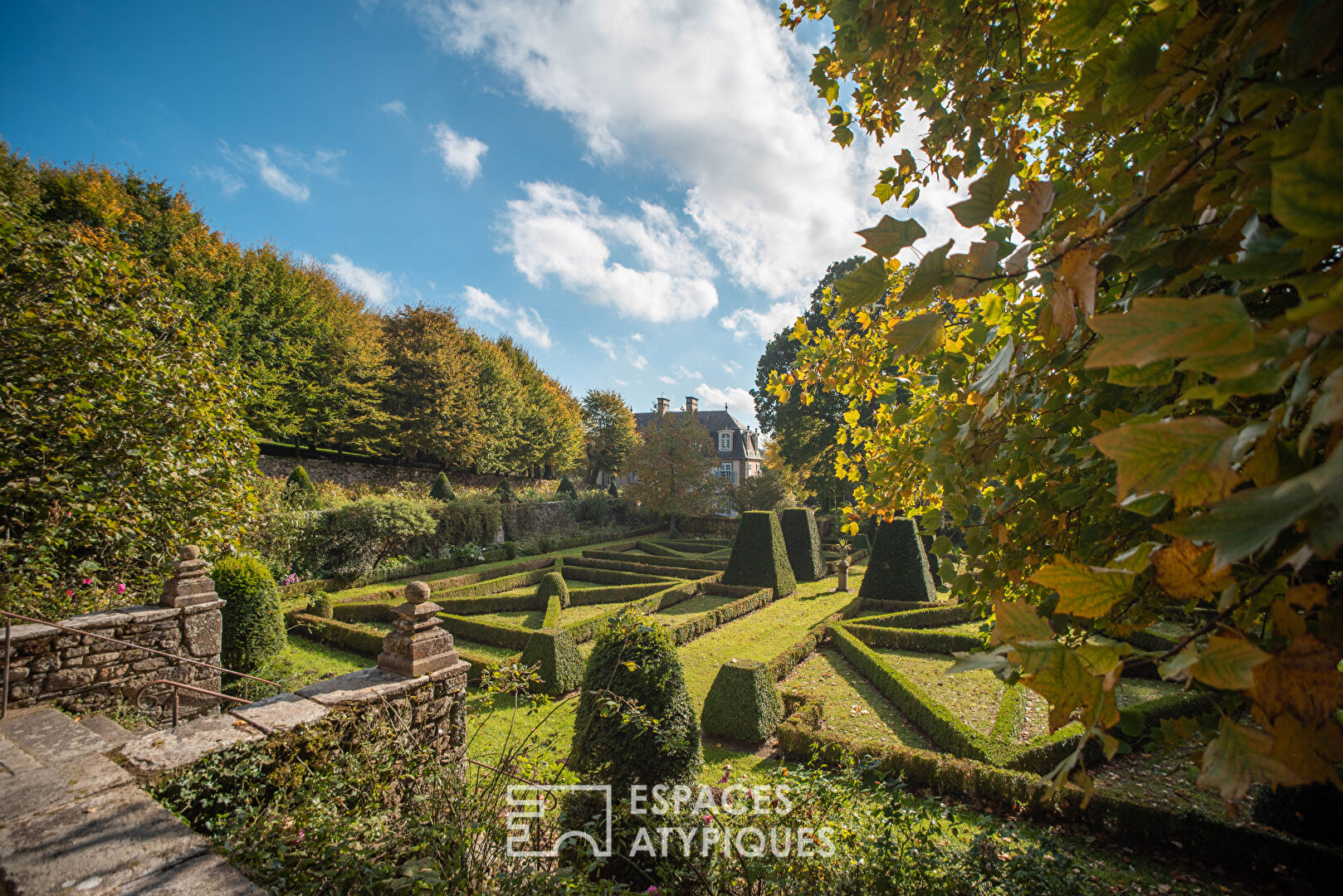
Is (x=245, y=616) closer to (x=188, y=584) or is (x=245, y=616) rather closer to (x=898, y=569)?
(x=188, y=584)

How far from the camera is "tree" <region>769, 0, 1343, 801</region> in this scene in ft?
1.57

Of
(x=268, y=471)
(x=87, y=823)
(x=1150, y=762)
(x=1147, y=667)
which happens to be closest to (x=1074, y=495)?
(x=87, y=823)

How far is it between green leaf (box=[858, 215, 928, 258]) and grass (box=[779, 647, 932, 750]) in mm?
7254

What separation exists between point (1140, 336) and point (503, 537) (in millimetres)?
23079

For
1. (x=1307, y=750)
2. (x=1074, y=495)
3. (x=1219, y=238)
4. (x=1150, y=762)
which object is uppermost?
(x=1219, y=238)

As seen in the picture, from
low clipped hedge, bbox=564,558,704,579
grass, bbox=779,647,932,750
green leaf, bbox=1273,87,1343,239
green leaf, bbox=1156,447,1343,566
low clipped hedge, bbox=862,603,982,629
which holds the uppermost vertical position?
green leaf, bbox=1273,87,1343,239

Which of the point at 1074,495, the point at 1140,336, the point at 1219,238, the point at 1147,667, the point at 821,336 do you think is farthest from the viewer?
the point at 1147,667

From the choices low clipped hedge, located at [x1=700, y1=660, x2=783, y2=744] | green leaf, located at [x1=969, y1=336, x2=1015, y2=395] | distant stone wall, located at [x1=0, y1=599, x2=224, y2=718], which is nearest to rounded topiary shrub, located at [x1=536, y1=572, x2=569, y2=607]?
low clipped hedge, located at [x1=700, y1=660, x2=783, y2=744]

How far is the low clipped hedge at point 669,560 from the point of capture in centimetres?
1723

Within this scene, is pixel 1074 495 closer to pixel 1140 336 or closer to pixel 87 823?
pixel 1140 336

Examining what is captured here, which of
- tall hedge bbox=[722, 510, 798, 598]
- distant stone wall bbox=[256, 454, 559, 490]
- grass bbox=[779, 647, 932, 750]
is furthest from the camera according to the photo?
distant stone wall bbox=[256, 454, 559, 490]

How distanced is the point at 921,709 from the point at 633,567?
1116 cm

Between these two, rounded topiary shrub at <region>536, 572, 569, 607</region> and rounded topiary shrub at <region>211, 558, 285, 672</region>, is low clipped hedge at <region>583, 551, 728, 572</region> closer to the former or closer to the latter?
rounded topiary shrub at <region>536, 572, 569, 607</region>

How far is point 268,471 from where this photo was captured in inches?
791
